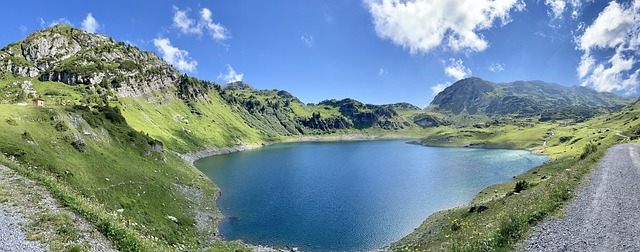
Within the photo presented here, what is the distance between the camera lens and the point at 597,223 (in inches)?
1020

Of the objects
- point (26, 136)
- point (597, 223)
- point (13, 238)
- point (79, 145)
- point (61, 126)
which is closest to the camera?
point (13, 238)

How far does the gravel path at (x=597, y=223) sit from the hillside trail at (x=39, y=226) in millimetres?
31359

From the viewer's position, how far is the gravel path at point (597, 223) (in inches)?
885

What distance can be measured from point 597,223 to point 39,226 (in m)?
41.6

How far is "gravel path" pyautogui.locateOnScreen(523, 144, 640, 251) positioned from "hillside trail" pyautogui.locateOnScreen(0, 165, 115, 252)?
3136 centimetres

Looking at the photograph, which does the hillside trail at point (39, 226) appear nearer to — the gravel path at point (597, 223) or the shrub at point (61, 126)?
the gravel path at point (597, 223)

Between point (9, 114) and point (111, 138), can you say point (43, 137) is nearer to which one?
point (9, 114)

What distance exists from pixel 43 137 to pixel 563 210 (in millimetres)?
81137

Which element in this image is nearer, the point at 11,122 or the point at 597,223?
the point at 597,223

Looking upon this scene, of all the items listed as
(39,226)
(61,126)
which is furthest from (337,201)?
(39,226)

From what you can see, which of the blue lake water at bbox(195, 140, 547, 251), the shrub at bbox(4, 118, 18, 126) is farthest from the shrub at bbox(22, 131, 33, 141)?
the blue lake water at bbox(195, 140, 547, 251)

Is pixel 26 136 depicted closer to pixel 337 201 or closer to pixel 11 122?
pixel 11 122

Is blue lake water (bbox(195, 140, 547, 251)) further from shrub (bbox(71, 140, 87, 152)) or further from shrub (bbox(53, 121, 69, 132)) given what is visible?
shrub (bbox(53, 121, 69, 132))

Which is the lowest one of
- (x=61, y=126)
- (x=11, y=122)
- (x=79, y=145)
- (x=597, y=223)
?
(x=597, y=223)
